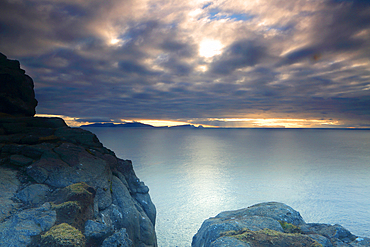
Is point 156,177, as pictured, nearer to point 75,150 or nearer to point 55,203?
point 75,150

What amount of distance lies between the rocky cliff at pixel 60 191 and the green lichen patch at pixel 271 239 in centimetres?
491

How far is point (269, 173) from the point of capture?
45656 mm

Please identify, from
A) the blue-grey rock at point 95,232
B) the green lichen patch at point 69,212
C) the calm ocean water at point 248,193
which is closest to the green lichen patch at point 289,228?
the blue-grey rock at point 95,232

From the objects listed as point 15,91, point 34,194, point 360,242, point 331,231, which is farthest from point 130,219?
point 15,91

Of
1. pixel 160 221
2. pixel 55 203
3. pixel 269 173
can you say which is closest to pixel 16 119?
pixel 55 203

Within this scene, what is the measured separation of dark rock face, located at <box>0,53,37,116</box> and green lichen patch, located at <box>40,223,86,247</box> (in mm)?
15427

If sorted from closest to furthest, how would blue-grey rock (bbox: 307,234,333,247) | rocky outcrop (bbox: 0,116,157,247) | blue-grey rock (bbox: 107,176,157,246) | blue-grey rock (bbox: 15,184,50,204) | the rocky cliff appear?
1. the rocky cliff
2. rocky outcrop (bbox: 0,116,157,247)
3. blue-grey rock (bbox: 307,234,333,247)
4. blue-grey rock (bbox: 15,184,50,204)
5. blue-grey rock (bbox: 107,176,157,246)

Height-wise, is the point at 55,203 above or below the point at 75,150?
below

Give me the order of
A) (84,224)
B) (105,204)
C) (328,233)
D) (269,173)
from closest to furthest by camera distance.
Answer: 1. (84,224)
2. (328,233)
3. (105,204)
4. (269,173)

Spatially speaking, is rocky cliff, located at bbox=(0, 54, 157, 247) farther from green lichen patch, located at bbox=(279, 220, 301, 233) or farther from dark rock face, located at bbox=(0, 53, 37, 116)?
green lichen patch, located at bbox=(279, 220, 301, 233)

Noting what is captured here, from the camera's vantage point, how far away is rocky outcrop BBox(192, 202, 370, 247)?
7129mm

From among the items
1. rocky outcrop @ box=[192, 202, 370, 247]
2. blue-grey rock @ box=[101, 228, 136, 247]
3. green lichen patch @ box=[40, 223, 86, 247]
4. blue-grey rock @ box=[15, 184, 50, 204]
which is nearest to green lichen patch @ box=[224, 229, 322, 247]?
rocky outcrop @ box=[192, 202, 370, 247]

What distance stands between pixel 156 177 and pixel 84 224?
34.5 meters

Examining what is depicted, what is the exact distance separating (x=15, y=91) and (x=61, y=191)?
563 inches
